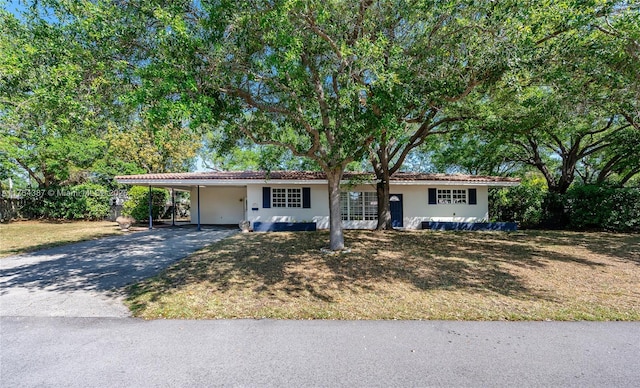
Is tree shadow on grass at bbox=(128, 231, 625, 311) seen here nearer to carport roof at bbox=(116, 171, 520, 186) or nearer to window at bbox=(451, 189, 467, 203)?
carport roof at bbox=(116, 171, 520, 186)

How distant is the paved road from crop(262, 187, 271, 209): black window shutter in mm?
10922

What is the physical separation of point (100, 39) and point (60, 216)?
19.8 meters

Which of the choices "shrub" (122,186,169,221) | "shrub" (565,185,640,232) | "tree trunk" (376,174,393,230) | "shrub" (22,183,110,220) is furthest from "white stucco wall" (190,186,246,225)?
"shrub" (565,185,640,232)

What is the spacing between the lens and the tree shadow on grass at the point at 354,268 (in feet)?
18.3

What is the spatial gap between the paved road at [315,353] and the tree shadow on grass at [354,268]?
1.16 metres

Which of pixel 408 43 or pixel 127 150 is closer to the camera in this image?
pixel 408 43

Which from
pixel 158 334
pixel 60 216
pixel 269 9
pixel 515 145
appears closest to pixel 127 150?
pixel 60 216

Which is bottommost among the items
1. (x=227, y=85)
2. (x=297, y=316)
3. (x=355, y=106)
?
(x=297, y=316)

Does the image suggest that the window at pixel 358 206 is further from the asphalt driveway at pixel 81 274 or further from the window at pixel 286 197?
the asphalt driveway at pixel 81 274

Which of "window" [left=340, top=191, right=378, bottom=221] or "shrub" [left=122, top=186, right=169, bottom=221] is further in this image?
"shrub" [left=122, top=186, right=169, bottom=221]

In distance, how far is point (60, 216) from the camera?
65.3 ft

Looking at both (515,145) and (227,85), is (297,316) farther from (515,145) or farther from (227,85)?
(515,145)

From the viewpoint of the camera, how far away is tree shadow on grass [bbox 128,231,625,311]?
558 centimetres

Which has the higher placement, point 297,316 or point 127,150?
point 127,150
